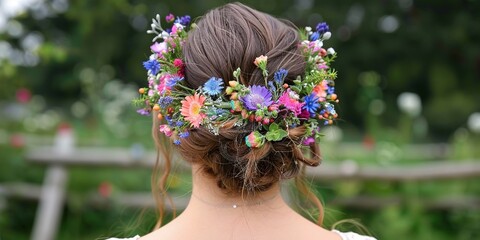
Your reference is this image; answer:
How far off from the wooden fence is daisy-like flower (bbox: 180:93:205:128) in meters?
3.31

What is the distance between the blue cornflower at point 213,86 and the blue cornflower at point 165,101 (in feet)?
0.58

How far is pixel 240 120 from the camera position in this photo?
168 centimetres

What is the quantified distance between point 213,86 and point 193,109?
0.10m

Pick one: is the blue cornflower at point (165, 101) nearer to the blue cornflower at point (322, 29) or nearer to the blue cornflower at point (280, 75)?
the blue cornflower at point (280, 75)

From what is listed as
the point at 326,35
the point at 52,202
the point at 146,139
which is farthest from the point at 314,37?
the point at 146,139

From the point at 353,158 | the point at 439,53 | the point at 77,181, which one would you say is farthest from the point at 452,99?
the point at 77,181

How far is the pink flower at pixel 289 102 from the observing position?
1682 mm

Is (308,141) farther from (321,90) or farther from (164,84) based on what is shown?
(164,84)

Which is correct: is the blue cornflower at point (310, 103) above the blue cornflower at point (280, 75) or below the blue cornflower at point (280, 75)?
below

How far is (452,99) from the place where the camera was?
1582cm

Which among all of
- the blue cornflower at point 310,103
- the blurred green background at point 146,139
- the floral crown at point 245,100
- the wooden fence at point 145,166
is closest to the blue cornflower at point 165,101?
the floral crown at point 245,100

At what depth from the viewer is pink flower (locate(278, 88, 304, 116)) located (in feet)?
5.52

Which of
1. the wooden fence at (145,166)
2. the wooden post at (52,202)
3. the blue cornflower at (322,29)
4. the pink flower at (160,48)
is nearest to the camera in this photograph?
the pink flower at (160,48)

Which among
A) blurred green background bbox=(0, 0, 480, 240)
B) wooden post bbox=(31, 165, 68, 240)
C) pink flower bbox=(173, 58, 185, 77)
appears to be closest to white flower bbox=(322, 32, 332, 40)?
pink flower bbox=(173, 58, 185, 77)
